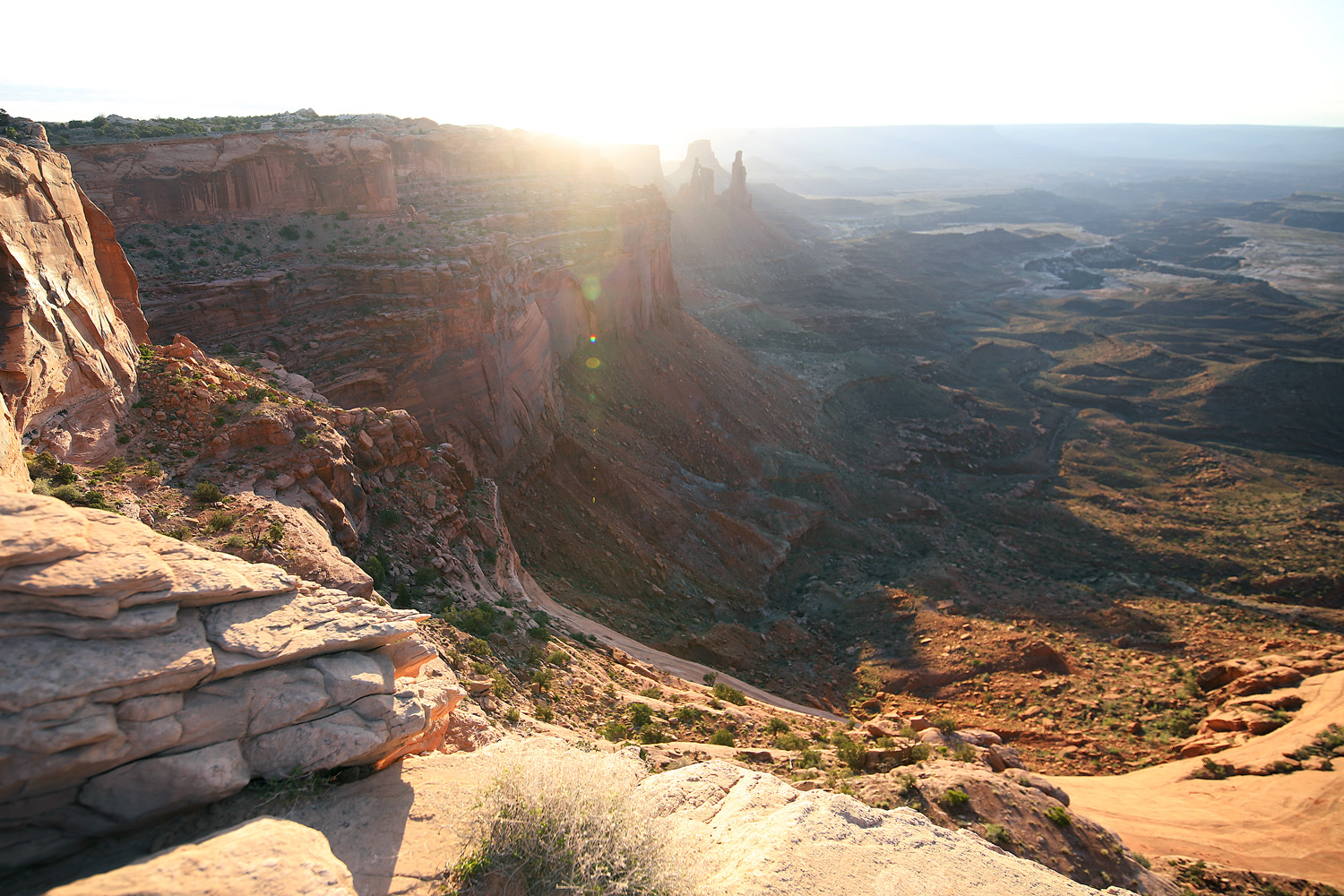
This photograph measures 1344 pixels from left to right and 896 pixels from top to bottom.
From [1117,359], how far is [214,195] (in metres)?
71.7

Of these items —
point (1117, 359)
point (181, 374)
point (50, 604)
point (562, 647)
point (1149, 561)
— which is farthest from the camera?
point (1117, 359)

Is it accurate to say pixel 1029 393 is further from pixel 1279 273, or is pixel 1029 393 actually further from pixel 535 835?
pixel 1279 273

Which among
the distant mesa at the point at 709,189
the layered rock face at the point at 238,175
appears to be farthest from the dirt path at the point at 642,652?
the distant mesa at the point at 709,189

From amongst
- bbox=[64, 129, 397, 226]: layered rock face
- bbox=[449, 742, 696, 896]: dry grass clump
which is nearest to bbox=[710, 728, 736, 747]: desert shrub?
bbox=[449, 742, 696, 896]: dry grass clump

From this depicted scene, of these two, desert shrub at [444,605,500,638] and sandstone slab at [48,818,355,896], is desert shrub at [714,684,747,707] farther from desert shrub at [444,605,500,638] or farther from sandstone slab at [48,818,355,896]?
sandstone slab at [48,818,355,896]

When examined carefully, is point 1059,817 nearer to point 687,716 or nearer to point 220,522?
point 687,716

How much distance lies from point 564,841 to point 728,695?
37.0ft

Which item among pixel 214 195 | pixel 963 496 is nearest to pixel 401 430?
pixel 214 195

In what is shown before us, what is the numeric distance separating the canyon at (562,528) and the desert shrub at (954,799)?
5cm

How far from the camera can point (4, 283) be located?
381 inches

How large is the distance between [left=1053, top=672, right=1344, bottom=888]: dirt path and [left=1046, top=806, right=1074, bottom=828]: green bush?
2996 millimetres

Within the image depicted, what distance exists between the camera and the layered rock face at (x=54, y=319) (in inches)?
373

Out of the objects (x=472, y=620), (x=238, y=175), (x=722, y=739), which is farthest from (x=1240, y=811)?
(x=238, y=175)

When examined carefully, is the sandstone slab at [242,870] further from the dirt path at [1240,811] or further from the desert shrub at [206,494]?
the dirt path at [1240,811]
